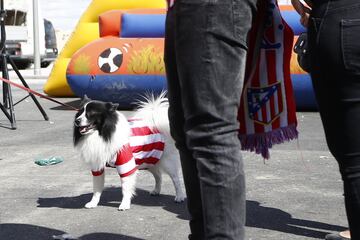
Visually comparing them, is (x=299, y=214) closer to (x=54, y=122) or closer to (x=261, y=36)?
(x=261, y=36)

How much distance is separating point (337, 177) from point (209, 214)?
316cm

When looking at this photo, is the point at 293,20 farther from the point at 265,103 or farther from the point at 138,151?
the point at 265,103

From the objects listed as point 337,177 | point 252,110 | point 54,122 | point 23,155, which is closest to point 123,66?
point 54,122

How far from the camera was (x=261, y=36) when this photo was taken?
251cm

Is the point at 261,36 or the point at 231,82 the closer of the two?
the point at 231,82

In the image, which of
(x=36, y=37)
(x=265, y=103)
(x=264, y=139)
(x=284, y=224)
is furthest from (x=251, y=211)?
(x=36, y=37)

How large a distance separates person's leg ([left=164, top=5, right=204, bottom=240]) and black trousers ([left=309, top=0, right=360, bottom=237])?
51 cm

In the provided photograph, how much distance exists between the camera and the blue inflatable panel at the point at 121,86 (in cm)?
921

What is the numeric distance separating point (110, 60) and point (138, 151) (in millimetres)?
5376

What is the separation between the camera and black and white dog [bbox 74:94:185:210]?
13.6 ft

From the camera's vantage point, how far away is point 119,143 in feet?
13.6

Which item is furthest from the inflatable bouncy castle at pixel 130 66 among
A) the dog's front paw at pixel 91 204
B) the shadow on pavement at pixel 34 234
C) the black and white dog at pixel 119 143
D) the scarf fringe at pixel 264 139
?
the scarf fringe at pixel 264 139

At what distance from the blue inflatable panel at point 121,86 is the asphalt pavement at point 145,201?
2.91m

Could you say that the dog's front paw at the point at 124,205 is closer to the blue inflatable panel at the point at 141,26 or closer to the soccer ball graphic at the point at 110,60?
the soccer ball graphic at the point at 110,60
